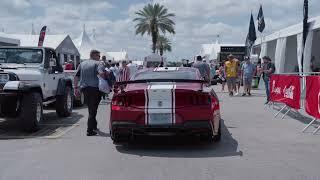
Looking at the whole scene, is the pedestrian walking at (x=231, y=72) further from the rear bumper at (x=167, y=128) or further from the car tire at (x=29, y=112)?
the rear bumper at (x=167, y=128)

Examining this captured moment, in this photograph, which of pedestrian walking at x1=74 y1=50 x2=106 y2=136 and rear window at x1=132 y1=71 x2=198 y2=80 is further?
pedestrian walking at x1=74 y1=50 x2=106 y2=136

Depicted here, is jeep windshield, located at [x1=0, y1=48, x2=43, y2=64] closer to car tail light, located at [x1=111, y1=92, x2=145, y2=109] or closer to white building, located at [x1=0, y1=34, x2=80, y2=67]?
car tail light, located at [x1=111, y1=92, x2=145, y2=109]

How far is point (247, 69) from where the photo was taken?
2075 cm

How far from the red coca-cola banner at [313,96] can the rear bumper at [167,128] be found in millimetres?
3011

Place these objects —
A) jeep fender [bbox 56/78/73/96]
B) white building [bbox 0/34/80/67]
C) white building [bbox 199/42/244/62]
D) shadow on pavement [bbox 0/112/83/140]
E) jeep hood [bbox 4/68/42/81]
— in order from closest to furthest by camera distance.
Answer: shadow on pavement [bbox 0/112/83/140] < jeep hood [bbox 4/68/42/81] < jeep fender [bbox 56/78/73/96] < white building [bbox 0/34/80/67] < white building [bbox 199/42/244/62]

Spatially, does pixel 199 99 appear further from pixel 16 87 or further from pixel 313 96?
pixel 16 87

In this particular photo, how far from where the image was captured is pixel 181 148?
829cm

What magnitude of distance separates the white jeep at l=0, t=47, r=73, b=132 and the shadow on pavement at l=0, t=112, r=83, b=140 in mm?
208

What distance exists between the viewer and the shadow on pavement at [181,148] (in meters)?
7.78

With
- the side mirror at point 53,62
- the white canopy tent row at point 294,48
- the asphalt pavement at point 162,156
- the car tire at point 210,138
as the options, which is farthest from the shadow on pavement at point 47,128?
the white canopy tent row at point 294,48

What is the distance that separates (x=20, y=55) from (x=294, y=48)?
1661 cm

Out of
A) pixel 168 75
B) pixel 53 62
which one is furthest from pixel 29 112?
pixel 168 75

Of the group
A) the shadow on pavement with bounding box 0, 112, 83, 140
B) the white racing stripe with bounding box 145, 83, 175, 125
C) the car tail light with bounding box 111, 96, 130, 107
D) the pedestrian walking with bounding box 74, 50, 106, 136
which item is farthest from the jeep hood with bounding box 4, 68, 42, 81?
the white racing stripe with bounding box 145, 83, 175, 125

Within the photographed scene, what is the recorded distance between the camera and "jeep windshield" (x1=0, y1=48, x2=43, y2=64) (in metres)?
Answer: 11.7
